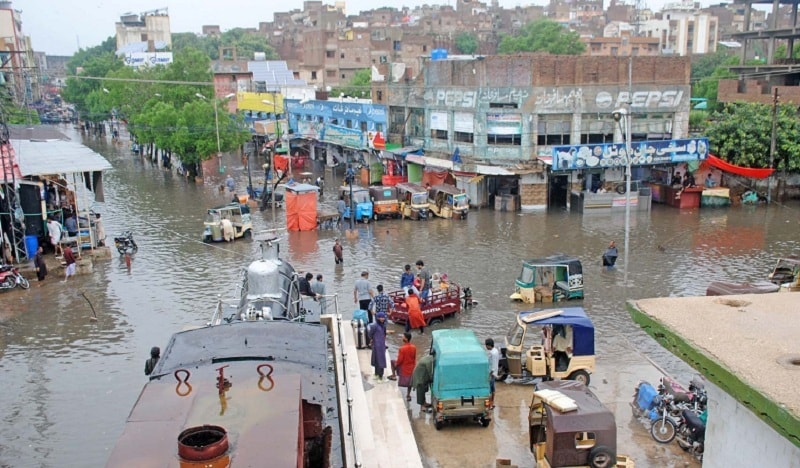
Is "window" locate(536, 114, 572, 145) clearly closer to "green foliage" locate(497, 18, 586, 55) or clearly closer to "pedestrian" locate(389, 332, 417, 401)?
"pedestrian" locate(389, 332, 417, 401)

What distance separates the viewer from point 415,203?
3197 cm

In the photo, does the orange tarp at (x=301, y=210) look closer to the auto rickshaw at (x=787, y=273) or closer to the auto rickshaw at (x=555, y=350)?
the auto rickshaw at (x=555, y=350)

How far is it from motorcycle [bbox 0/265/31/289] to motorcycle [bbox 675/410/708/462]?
18.7m

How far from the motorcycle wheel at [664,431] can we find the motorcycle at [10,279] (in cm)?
1832

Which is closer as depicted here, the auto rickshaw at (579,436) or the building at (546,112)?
the auto rickshaw at (579,436)

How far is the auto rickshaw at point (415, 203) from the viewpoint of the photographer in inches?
1256

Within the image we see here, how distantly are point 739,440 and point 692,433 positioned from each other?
8012 millimetres

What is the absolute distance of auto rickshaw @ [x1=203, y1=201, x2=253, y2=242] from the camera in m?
28.1

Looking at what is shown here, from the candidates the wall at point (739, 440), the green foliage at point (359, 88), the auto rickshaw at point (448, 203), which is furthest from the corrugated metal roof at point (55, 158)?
the green foliage at point (359, 88)

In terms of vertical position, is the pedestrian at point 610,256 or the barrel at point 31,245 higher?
the barrel at point 31,245

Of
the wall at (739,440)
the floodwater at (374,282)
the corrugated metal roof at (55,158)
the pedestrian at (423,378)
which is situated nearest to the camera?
the wall at (739,440)

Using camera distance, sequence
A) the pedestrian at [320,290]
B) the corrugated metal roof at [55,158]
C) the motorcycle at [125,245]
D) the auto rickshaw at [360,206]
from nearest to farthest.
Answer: the pedestrian at [320,290], the corrugated metal roof at [55,158], the motorcycle at [125,245], the auto rickshaw at [360,206]

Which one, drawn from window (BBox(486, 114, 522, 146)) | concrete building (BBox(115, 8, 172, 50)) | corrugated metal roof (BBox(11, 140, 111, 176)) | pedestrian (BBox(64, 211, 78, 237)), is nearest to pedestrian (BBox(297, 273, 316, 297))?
corrugated metal roof (BBox(11, 140, 111, 176))

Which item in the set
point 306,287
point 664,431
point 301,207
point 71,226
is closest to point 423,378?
point 664,431
